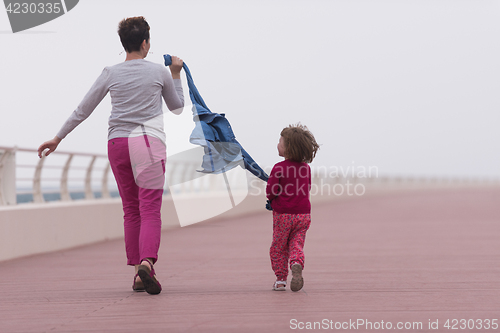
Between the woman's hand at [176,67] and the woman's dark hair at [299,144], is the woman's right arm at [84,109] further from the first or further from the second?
the woman's dark hair at [299,144]

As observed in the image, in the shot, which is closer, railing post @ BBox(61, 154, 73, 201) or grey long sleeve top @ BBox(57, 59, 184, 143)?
grey long sleeve top @ BBox(57, 59, 184, 143)

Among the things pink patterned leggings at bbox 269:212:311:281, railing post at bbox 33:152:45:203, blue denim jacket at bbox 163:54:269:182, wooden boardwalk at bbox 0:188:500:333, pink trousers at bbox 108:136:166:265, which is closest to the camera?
wooden boardwalk at bbox 0:188:500:333

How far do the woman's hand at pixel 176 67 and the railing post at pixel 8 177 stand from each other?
13.4 ft

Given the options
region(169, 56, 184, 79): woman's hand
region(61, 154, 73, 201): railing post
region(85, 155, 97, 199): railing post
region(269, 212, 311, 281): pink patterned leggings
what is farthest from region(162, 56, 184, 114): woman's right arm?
region(85, 155, 97, 199): railing post

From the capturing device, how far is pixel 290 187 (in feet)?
18.6

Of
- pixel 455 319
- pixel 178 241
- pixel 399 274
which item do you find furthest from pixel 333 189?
pixel 455 319

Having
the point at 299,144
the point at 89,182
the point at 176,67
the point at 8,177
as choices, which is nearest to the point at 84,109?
the point at 176,67

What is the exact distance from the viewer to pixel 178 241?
1180 cm

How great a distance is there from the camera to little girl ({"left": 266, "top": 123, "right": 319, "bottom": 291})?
559cm

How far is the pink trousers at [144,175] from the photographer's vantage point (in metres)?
5.43

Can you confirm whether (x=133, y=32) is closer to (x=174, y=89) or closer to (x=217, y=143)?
(x=174, y=89)

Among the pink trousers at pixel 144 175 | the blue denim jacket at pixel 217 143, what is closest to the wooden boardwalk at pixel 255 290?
the pink trousers at pixel 144 175

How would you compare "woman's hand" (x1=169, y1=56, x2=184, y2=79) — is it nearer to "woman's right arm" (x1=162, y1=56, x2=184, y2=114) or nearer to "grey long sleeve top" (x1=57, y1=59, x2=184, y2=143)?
"woman's right arm" (x1=162, y1=56, x2=184, y2=114)

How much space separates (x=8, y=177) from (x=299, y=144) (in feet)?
16.2
